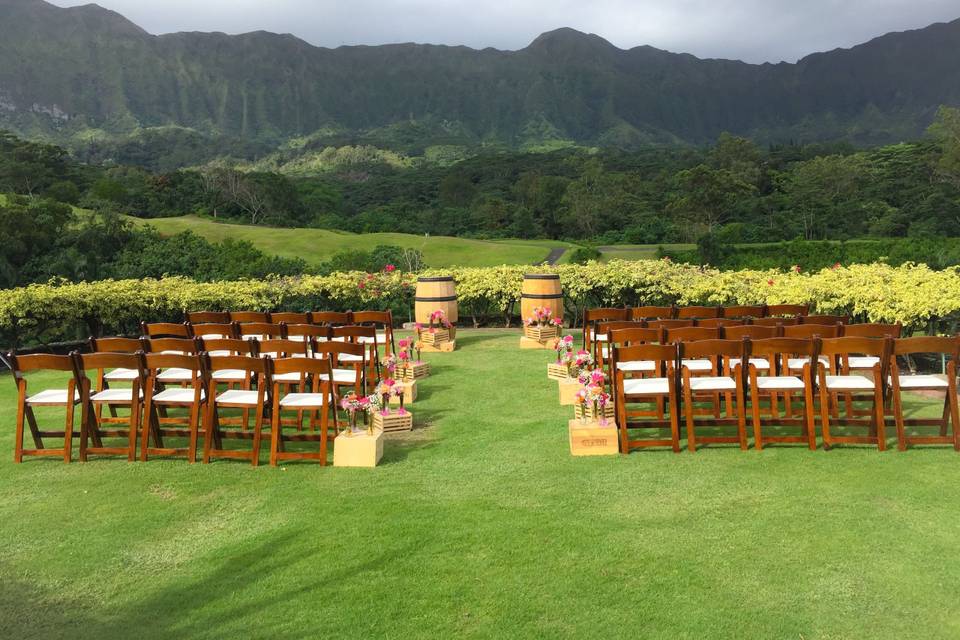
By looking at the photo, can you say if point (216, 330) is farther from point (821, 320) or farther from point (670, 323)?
point (821, 320)

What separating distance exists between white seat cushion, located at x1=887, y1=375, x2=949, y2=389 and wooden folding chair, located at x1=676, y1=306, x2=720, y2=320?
2.98 m

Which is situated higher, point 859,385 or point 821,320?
point 821,320

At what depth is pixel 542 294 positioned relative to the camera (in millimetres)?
11703

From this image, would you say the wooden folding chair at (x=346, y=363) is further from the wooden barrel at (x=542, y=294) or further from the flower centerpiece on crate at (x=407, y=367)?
the wooden barrel at (x=542, y=294)

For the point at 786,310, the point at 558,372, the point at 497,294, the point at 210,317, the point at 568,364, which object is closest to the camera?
the point at 568,364

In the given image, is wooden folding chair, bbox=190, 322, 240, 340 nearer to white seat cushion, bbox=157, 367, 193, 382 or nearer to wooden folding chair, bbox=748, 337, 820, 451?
white seat cushion, bbox=157, 367, 193, 382

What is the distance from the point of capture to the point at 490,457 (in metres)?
5.81

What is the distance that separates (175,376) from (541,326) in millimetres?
5937

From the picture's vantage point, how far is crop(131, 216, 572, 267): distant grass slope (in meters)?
45.1

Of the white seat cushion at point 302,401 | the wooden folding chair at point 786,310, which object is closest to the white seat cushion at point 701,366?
the wooden folding chair at point 786,310

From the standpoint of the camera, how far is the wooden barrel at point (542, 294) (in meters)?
11.7

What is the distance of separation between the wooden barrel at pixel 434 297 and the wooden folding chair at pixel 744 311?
4477 mm

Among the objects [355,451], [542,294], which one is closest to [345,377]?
[355,451]

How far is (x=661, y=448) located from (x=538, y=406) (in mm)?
1874
